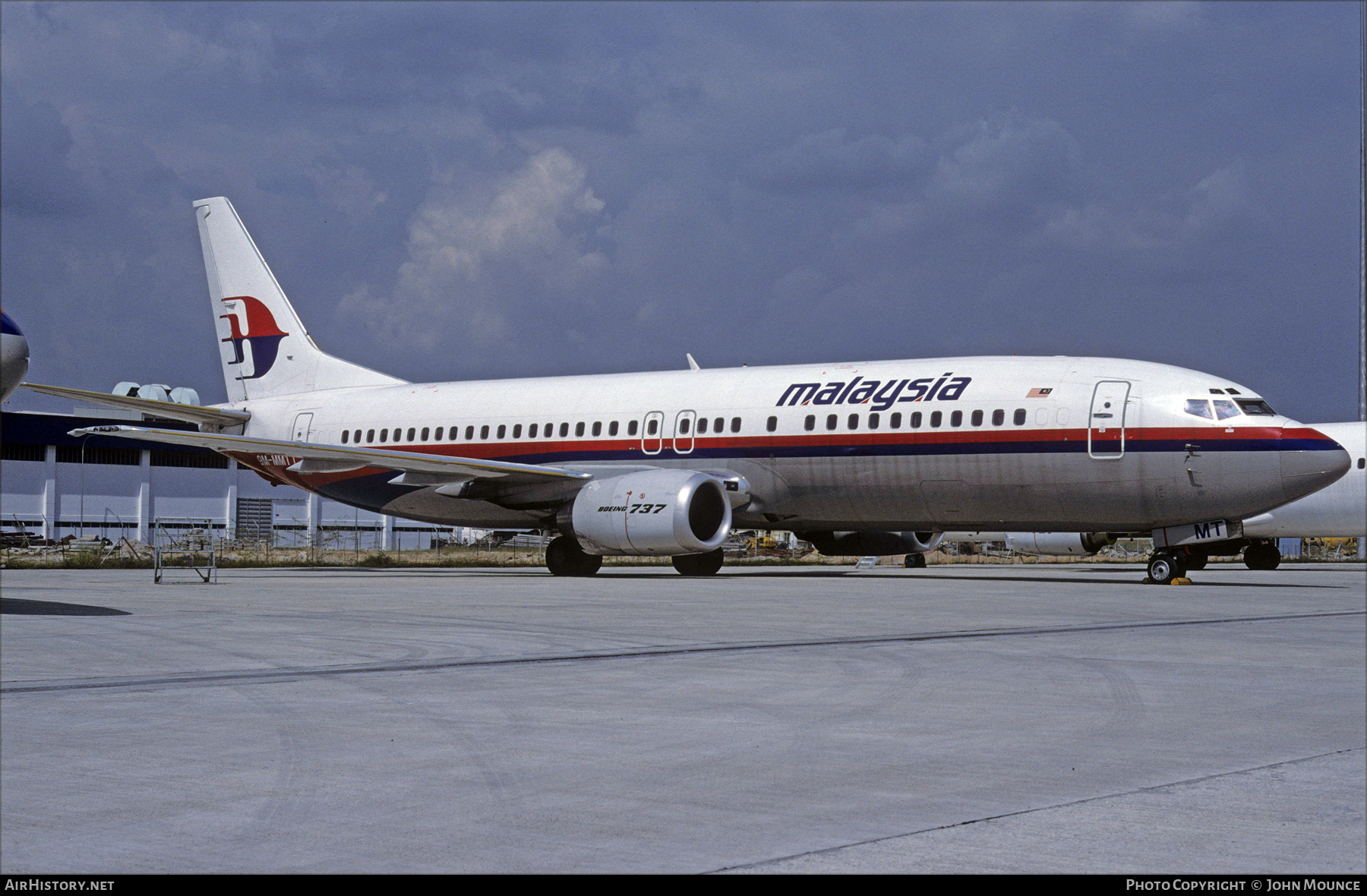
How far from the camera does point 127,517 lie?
68.4 m

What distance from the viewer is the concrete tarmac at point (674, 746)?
4.88 metres

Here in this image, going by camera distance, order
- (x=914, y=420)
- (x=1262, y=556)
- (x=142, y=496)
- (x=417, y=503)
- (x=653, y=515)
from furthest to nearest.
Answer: (x=142, y=496)
(x=1262, y=556)
(x=417, y=503)
(x=914, y=420)
(x=653, y=515)

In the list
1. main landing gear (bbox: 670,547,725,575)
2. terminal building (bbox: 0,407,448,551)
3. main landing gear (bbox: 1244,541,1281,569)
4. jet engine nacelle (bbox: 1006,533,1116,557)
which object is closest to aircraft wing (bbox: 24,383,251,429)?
main landing gear (bbox: 670,547,725,575)

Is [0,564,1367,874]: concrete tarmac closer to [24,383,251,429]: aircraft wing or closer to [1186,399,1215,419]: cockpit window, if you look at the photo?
[1186,399,1215,419]: cockpit window

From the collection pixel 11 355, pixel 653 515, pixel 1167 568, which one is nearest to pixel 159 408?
pixel 653 515

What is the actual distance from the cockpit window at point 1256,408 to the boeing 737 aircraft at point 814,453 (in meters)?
0.05

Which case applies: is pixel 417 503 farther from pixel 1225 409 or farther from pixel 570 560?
pixel 1225 409

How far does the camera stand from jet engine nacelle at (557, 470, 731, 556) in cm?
2544

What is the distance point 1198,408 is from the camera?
79.0 feet

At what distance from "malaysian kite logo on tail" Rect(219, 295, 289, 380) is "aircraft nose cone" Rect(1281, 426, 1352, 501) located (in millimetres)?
23630

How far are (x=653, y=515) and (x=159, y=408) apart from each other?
12.1m

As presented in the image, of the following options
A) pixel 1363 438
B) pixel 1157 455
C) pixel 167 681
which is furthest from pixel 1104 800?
pixel 1363 438
